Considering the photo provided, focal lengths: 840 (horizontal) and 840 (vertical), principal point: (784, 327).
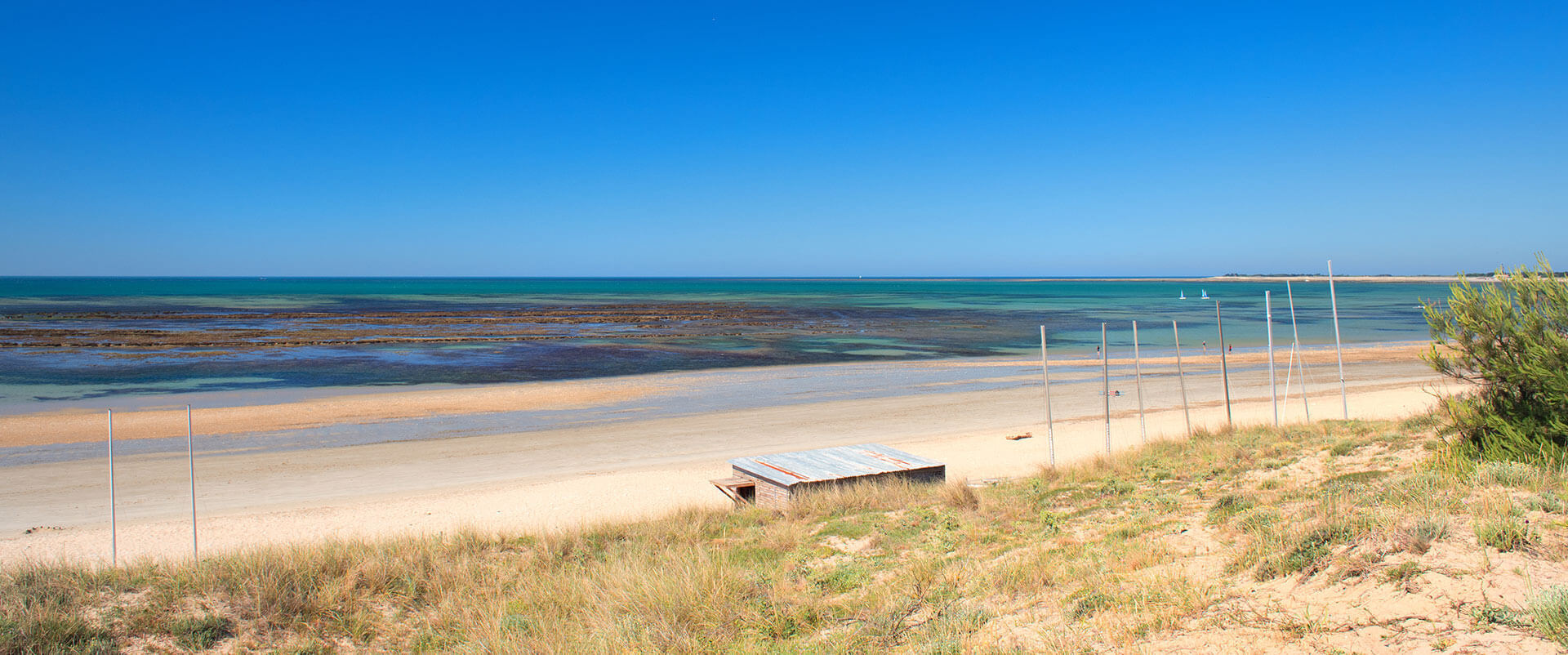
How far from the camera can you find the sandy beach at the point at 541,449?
11.1m

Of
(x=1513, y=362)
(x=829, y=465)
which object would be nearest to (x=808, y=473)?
(x=829, y=465)

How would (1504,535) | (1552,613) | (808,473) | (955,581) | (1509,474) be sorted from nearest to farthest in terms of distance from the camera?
1. (1552,613)
2. (1504,535)
3. (955,581)
4. (1509,474)
5. (808,473)

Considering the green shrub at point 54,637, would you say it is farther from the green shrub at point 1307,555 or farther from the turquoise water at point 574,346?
the turquoise water at point 574,346

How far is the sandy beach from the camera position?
11078 millimetres

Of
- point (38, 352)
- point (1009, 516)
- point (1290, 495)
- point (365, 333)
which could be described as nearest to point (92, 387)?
point (38, 352)

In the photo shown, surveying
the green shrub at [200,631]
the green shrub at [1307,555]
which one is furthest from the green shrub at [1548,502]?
the green shrub at [200,631]

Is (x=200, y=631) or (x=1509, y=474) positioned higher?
(x=1509, y=474)

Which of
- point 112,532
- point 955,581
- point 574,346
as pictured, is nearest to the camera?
point 955,581

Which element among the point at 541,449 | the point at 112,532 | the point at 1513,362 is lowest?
the point at 541,449

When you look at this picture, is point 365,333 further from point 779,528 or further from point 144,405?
point 779,528

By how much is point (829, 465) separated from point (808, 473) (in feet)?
1.91

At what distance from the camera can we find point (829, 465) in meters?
11.2

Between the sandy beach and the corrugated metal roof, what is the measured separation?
994mm

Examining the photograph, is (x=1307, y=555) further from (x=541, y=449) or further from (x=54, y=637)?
(x=541, y=449)
